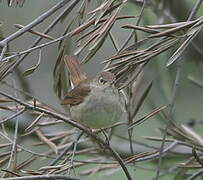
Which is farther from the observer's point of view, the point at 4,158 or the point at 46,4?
the point at 46,4

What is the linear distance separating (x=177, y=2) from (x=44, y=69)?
2076mm

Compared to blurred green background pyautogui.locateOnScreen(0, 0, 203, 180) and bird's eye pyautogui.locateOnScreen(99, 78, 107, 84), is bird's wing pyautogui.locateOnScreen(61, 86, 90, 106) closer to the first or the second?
Result: bird's eye pyautogui.locateOnScreen(99, 78, 107, 84)

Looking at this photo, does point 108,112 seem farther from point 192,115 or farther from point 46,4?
point 46,4

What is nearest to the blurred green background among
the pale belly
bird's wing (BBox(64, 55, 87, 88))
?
the pale belly

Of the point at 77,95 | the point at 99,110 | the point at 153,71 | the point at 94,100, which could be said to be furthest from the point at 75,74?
the point at 153,71

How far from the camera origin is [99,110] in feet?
9.85

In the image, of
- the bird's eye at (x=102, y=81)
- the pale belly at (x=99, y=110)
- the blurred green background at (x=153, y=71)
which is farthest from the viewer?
the blurred green background at (x=153, y=71)

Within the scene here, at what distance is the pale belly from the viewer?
113 inches

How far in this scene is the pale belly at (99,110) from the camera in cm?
288

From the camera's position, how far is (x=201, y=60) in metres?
3.64

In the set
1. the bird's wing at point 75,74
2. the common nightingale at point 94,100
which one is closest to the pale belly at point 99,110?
the common nightingale at point 94,100

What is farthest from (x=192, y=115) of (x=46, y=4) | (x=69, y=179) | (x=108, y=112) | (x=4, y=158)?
(x=69, y=179)

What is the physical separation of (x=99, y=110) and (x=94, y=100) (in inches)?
4.8

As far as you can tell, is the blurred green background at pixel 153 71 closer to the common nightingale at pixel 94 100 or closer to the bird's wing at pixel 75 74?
the common nightingale at pixel 94 100
